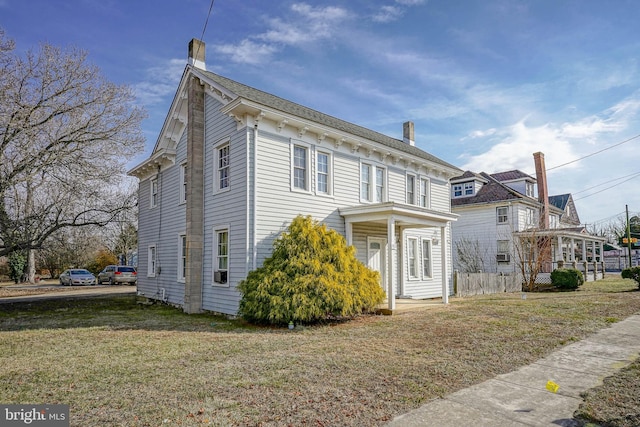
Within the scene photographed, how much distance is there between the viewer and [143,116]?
15961 mm

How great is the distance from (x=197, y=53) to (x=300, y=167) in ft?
19.3

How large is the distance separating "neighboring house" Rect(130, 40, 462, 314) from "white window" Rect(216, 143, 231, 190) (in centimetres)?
3

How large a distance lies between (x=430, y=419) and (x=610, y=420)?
5.87ft

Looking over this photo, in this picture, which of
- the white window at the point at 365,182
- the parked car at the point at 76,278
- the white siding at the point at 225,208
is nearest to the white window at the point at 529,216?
the white window at the point at 365,182

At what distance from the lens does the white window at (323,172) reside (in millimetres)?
13344

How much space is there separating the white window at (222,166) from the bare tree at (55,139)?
16.3ft

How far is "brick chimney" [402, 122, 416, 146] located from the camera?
21203 millimetres

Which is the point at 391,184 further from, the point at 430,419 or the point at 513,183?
the point at 513,183

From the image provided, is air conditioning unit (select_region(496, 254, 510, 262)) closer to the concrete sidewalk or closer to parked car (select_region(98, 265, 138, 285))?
the concrete sidewalk

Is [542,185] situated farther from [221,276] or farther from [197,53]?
[221,276]

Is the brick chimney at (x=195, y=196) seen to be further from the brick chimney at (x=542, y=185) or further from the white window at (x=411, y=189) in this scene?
the brick chimney at (x=542, y=185)

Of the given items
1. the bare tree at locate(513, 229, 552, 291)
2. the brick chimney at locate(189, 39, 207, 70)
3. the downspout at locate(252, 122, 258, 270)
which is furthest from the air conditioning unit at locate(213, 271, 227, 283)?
the bare tree at locate(513, 229, 552, 291)

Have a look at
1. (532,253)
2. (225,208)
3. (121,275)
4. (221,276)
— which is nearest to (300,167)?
(225,208)

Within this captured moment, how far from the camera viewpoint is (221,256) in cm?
1241
